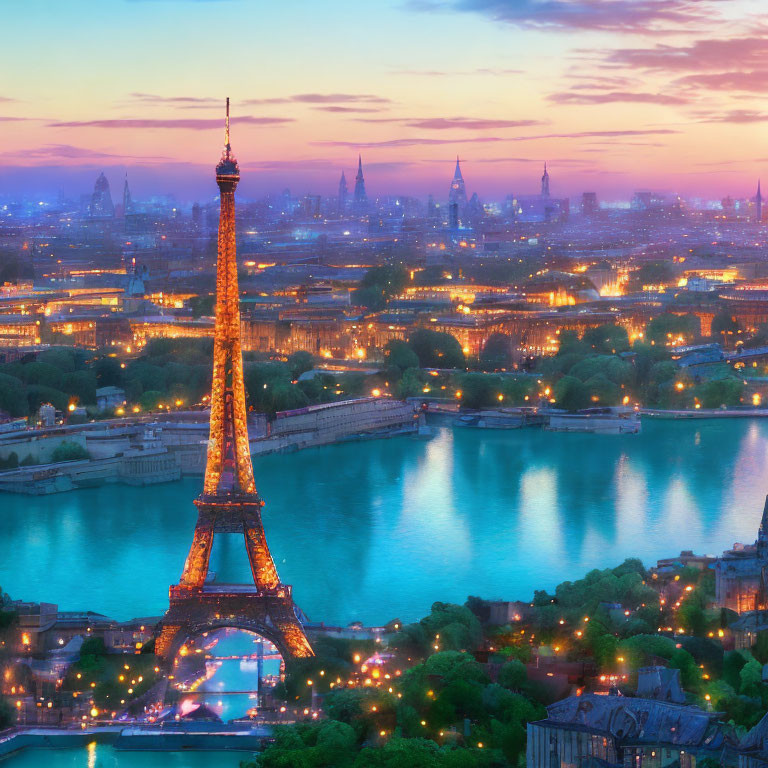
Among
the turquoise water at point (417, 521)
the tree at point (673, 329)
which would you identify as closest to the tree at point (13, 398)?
the turquoise water at point (417, 521)

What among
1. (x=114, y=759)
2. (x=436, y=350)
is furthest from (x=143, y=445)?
(x=114, y=759)

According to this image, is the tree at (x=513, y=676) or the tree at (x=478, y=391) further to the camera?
the tree at (x=478, y=391)

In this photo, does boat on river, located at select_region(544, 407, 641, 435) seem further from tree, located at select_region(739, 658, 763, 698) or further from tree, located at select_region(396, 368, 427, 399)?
tree, located at select_region(739, 658, 763, 698)

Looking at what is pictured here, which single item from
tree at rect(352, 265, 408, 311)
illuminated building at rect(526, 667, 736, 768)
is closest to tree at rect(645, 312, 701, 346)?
tree at rect(352, 265, 408, 311)

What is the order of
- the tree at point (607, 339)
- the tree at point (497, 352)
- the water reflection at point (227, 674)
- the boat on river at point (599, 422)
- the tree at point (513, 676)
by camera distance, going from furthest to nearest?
the tree at point (607, 339) → the tree at point (497, 352) → the boat on river at point (599, 422) → the water reflection at point (227, 674) → the tree at point (513, 676)

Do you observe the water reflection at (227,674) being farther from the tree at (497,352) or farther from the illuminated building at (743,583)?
the tree at (497,352)
